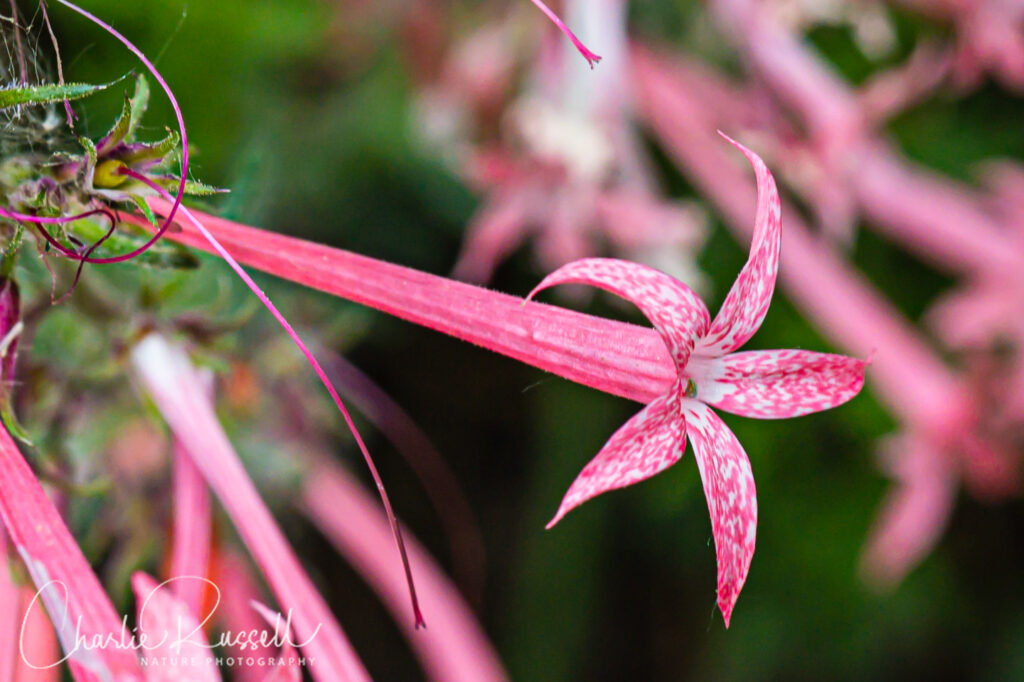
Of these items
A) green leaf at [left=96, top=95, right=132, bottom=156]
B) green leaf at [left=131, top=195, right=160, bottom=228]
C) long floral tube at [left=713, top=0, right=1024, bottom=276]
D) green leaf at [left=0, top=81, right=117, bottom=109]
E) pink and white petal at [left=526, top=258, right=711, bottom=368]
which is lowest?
long floral tube at [left=713, top=0, right=1024, bottom=276]

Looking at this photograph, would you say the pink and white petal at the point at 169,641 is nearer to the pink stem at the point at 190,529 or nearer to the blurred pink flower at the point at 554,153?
the pink stem at the point at 190,529

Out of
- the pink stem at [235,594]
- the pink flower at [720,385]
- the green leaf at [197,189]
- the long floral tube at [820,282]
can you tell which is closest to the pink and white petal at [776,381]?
the pink flower at [720,385]

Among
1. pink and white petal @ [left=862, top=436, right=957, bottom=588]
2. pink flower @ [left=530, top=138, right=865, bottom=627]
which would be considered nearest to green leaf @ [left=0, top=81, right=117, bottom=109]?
pink flower @ [left=530, top=138, right=865, bottom=627]

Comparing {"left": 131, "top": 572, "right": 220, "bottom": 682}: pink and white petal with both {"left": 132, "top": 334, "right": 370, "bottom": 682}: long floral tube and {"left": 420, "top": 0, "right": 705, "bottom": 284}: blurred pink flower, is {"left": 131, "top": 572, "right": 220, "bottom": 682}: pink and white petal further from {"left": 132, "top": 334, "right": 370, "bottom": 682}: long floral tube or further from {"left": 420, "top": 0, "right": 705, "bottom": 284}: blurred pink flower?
{"left": 420, "top": 0, "right": 705, "bottom": 284}: blurred pink flower

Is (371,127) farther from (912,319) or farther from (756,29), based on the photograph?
(912,319)

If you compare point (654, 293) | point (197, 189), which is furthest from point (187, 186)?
point (654, 293)

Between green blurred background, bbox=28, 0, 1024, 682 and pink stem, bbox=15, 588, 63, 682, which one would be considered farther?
green blurred background, bbox=28, 0, 1024, 682
